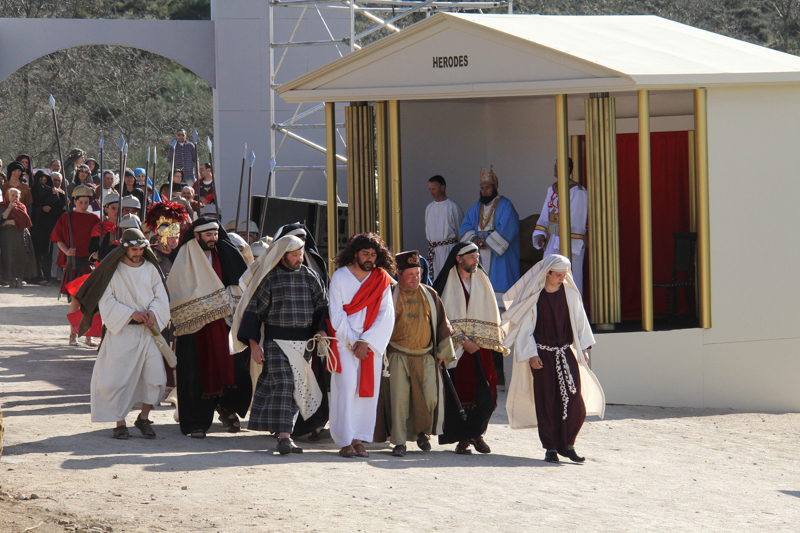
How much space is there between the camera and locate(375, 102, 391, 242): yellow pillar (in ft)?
33.2

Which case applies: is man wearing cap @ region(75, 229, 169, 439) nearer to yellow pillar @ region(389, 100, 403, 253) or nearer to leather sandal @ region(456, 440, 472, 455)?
leather sandal @ region(456, 440, 472, 455)

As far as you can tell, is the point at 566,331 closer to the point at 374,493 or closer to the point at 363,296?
the point at 363,296

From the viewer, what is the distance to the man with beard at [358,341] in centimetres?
674

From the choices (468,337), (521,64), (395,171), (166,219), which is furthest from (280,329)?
(521,64)

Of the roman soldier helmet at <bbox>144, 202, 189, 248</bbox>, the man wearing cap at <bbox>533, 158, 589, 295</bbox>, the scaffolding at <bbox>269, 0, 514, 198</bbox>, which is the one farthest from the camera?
the scaffolding at <bbox>269, 0, 514, 198</bbox>

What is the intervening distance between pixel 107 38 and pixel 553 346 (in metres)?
11.8

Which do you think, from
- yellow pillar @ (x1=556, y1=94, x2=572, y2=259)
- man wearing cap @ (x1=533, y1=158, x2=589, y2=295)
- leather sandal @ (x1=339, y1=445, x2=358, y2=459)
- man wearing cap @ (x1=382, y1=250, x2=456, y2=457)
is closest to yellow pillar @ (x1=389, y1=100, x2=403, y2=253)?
man wearing cap @ (x1=533, y1=158, x2=589, y2=295)

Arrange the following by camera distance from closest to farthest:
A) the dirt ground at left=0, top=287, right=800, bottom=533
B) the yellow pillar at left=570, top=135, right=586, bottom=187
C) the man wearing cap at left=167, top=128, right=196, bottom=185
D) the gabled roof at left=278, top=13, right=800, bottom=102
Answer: the dirt ground at left=0, top=287, right=800, bottom=533, the gabled roof at left=278, top=13, right=800, bottom=102, the yellow pillar at left=570, top=135, right=586, bottom=187, the man wearing cap at left=167, top=128, right=196, bottom=185

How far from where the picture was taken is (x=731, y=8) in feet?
105

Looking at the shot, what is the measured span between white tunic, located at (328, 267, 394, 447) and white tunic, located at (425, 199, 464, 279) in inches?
159

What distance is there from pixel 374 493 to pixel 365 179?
515 cm

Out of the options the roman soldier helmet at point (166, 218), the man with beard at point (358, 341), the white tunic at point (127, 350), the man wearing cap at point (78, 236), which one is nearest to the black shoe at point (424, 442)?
the man with beard at point (358, 341)

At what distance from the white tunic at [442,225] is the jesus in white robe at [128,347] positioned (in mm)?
4323

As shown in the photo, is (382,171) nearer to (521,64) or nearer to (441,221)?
(441,221)
